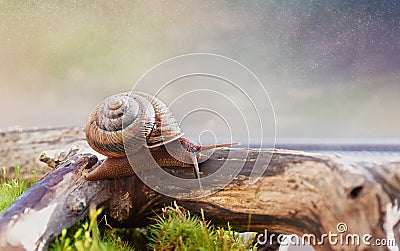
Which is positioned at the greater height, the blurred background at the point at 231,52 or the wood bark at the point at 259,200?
the blurred background at the point at 231,52

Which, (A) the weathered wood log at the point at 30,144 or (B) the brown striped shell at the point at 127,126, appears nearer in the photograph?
(B) the brown striped shell at the point at 127,126

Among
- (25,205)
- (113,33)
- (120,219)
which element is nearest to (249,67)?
(113,33)

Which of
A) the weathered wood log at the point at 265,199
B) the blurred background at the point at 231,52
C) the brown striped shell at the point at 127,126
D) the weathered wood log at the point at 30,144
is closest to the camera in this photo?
the weathered wood log at the point at 265,199

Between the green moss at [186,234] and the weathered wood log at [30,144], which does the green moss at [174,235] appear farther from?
the weathered wood log at [30,144]

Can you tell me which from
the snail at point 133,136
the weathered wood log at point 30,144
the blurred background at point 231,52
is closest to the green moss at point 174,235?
the snail at point 133,136

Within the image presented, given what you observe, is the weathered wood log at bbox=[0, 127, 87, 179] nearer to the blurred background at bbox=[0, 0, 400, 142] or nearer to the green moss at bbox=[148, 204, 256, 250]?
the blurred background at bbox=[0, 0, 400, 142]

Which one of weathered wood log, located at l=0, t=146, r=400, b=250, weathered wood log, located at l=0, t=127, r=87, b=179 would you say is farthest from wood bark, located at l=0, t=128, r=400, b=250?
weathered wood log, located at l=0, t=127, r=87, b=179

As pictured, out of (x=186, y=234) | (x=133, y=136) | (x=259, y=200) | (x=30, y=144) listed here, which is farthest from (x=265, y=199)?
(x=30, y=144)

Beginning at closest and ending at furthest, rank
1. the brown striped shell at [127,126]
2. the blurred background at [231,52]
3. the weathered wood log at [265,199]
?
the weathered wood log at [265,199], the brown striped shell at [127,126], the blurred background at [231,52]
